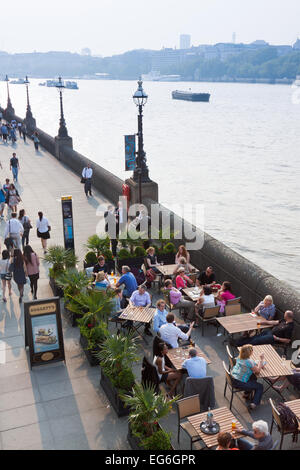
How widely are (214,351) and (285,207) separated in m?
34.6

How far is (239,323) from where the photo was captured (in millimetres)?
9883

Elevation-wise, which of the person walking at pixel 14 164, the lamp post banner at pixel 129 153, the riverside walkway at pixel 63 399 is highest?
the lamp post banner at pixel 129 153

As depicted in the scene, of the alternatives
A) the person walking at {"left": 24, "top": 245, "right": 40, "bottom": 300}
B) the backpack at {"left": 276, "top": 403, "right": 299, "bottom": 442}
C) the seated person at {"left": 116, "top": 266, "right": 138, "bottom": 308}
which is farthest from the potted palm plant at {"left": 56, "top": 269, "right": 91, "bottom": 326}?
the backpack at {"left": 276, "top": 403, "right": 299, "bottom": 442}

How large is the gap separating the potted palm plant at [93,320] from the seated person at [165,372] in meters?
1.09

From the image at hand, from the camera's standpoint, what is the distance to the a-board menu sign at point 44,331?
9.16 m

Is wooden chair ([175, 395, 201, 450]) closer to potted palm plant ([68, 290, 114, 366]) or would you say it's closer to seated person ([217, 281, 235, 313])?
potted palm plant ([68, 290, 114, 366])

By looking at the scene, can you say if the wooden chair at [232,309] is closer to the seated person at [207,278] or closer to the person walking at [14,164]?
the seated person at [207,278]

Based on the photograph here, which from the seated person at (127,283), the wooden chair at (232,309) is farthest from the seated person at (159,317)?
the seated person at (127,283)

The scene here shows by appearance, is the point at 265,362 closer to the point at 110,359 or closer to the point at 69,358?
the point at 110,359

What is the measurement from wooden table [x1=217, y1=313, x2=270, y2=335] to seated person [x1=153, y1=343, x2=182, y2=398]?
5.31 feet

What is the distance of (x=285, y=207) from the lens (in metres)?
42.7

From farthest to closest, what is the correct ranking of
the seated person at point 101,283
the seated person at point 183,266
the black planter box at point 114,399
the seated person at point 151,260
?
the seated person at point 151,260 < the seated person at point 183,266 < the seated person at point 101,283 < the black planter box at point 114,399
